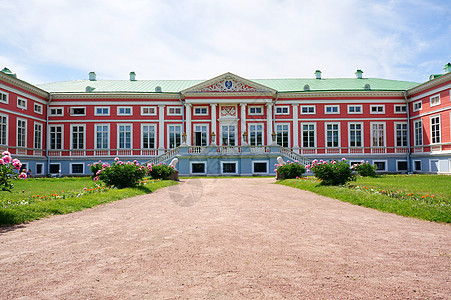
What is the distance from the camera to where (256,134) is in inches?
1368

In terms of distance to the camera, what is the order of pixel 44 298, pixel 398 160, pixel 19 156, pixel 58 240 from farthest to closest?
1. pixel 398 160
2. pixel 19 156
3. pixel 58 240
4. pixel 44 298

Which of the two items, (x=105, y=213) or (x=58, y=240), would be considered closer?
(x=58, y=240)

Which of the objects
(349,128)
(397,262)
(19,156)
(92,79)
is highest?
(92,79)

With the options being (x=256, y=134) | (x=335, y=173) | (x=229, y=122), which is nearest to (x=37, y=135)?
(x=229, y=122)

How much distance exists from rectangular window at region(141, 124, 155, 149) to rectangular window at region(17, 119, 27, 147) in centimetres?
1156

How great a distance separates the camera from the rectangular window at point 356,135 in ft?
114

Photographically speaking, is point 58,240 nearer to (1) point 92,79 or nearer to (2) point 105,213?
(2) point 105,213

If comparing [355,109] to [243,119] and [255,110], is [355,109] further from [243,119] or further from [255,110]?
[243,119]

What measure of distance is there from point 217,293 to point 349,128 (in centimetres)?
3495

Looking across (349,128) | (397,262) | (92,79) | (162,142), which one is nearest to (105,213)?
(397,262)

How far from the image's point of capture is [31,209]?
8.28 m

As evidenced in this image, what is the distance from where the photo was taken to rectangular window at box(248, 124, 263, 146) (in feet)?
114

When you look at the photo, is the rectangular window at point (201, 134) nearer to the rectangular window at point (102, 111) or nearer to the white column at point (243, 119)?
the white column at point (243, 119)

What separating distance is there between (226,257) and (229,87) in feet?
99.4
